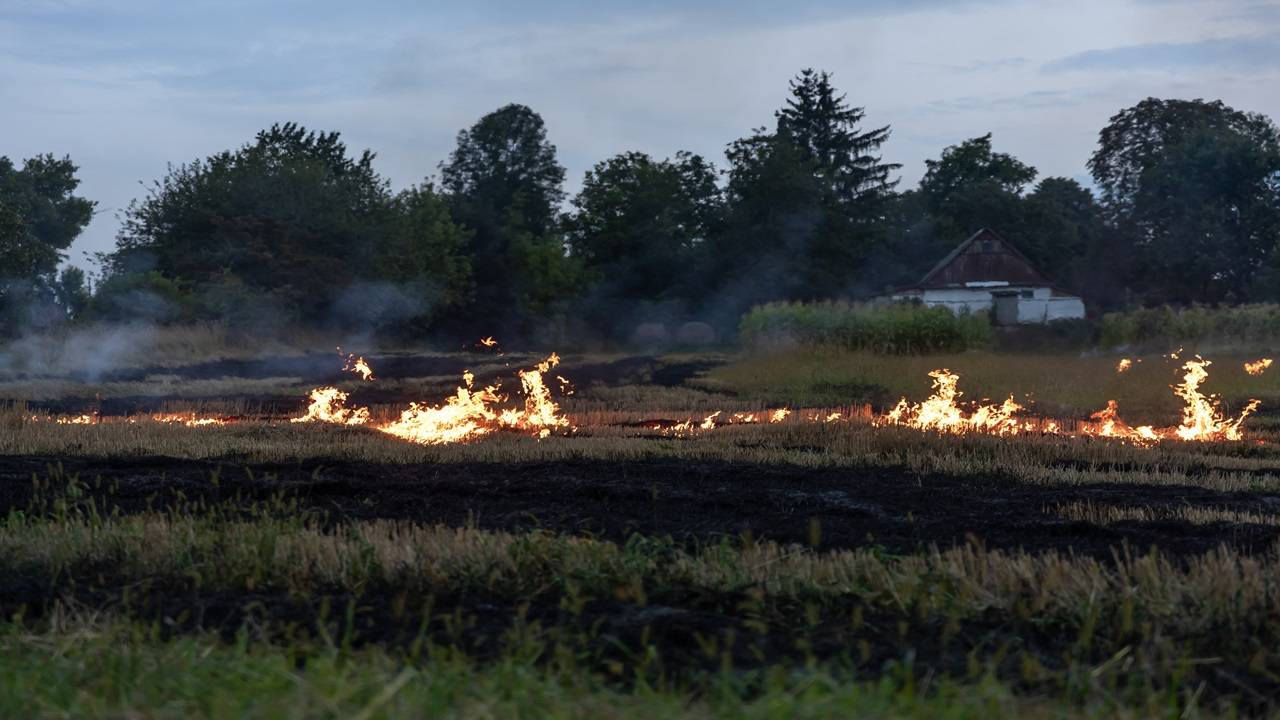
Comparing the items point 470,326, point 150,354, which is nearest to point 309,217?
point 470,326

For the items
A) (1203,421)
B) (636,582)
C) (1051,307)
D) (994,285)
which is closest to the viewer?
(636,582)

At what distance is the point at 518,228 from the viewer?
73.9 m

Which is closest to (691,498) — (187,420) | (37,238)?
(187,420)

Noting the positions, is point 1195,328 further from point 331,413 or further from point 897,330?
point 331,413

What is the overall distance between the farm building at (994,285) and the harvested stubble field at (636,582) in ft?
162

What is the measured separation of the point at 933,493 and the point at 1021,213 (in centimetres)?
6721

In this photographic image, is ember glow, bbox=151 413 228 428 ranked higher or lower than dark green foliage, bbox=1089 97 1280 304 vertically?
lower

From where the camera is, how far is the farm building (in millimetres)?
64062

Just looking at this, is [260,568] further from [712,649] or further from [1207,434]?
[1207,434]

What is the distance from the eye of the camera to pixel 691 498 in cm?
1166

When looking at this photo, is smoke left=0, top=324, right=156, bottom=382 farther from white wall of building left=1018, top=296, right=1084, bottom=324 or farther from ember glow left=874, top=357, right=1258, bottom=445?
white wall of building left=1018, top=296, right=1084, bottom=324

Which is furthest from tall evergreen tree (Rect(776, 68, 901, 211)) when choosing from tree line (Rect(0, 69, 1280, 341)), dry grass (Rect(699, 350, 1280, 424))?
dry grass (Rect(699, 350, 1280, 424))

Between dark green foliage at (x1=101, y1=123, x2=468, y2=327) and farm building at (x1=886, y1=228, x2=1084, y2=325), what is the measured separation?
22.5 meters

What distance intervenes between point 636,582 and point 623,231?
64.3 meters
